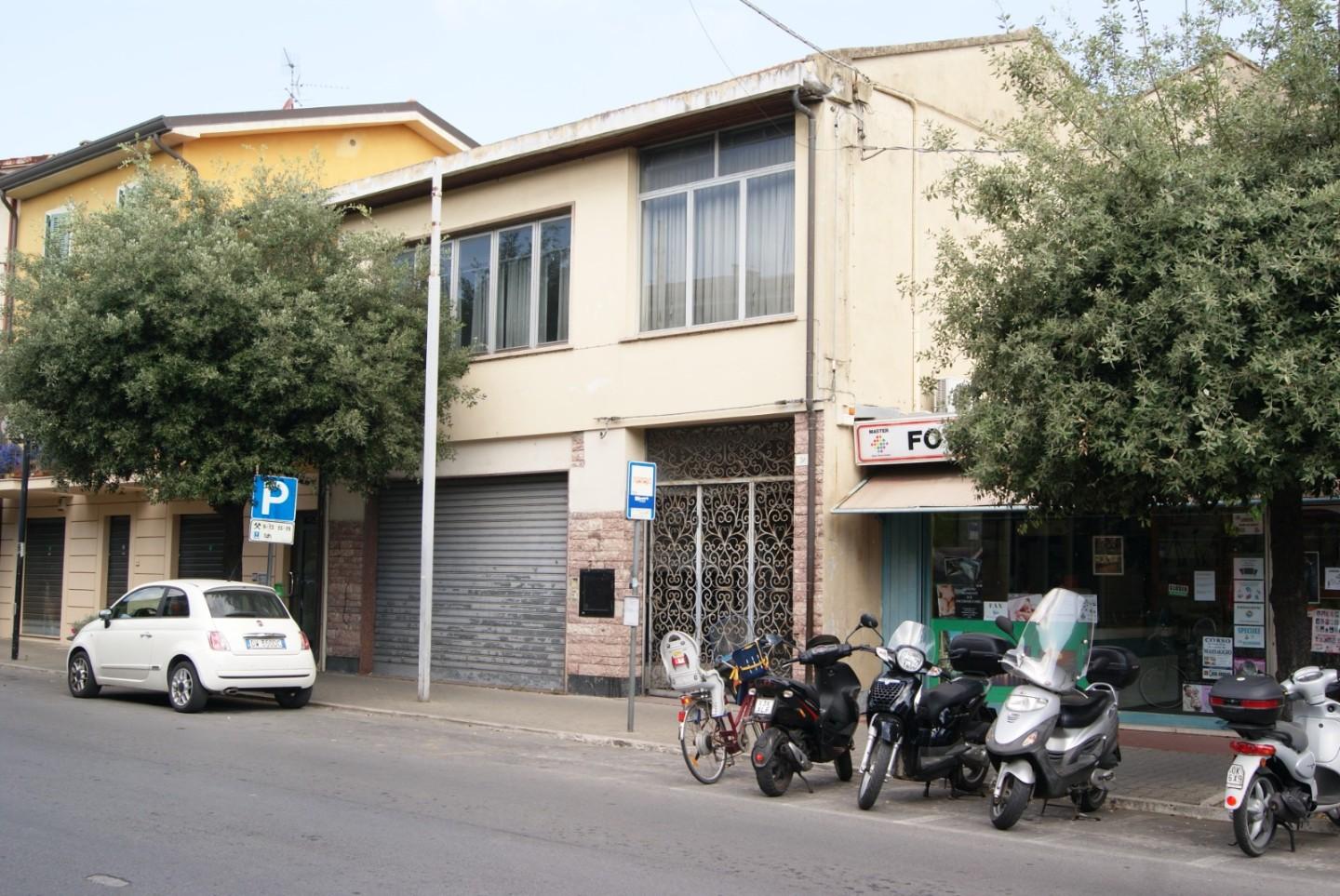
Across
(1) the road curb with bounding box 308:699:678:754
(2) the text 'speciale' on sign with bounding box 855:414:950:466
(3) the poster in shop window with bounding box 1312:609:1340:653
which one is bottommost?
(1) the road curb with bounding box 308:699:678:754

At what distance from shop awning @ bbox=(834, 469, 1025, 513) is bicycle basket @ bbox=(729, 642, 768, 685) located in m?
4.14

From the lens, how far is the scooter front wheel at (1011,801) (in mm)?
8719

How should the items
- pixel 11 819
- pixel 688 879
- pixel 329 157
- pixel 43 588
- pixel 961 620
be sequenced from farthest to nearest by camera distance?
pixel 43 588, pixel 329 157, pixel 961 620, pixel 11 819, pixel 688 879

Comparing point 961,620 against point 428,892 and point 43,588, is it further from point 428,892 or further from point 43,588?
point 43,588

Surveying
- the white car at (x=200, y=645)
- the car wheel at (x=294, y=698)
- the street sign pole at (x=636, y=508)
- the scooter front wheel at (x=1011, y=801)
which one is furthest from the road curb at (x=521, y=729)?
the scooter front wheel at (x=1011, y=801)

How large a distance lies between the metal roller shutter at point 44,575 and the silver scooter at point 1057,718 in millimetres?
24856

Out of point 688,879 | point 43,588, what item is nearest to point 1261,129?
point 688,879

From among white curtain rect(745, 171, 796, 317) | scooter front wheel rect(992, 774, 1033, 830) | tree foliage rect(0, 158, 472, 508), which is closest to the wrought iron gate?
white curtain rect(745, 171, 796, 317)

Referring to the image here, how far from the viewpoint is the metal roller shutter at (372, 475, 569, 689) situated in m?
18.2

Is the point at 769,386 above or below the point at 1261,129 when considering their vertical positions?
below

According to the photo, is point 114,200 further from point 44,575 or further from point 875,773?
point 875,773

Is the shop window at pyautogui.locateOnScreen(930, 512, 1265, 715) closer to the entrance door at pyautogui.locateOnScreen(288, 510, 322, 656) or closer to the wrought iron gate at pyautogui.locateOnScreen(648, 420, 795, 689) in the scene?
the wrought iron gate at pyautogui.locateOnScreen(648, 420, 795, 689)

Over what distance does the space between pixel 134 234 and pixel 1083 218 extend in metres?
12.8

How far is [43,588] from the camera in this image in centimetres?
2931
